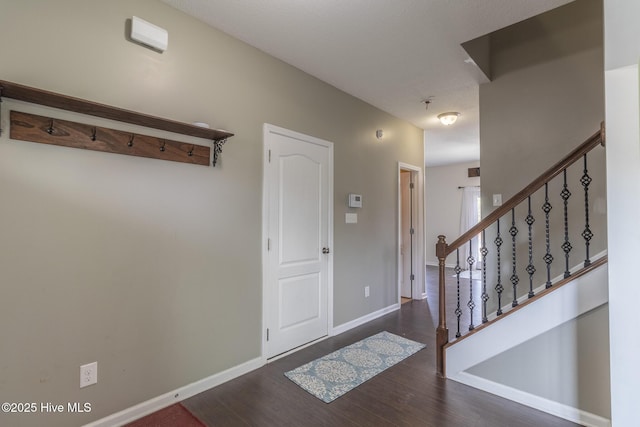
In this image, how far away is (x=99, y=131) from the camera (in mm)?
1752

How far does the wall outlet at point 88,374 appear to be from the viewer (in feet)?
5.60

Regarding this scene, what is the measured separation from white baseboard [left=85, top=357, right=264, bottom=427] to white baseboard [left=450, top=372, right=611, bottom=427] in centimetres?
168

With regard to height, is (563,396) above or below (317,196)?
below

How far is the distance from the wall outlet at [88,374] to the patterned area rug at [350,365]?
130 cm

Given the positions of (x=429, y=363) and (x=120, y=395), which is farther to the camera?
(x=429, y=363)

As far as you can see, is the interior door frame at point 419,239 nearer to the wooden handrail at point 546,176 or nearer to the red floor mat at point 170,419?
the wooden handrail at point 546,176

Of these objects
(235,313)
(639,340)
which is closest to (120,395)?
(235,313)

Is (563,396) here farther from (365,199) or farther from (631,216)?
(365,199)

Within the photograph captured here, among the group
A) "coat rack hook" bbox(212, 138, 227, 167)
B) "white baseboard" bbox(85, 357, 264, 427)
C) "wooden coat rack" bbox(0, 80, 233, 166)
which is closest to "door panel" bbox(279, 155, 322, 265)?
"coat rack hook" bbox(212, 138, 227, 167)

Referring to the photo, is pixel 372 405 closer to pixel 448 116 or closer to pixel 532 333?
pixel 532 333

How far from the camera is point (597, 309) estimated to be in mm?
1800

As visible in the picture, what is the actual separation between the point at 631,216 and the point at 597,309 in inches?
32.2

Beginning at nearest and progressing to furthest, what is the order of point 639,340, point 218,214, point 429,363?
1. point 639,340
2. point 218,214
3. point 429,363

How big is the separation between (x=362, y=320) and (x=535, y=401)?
189 cm
